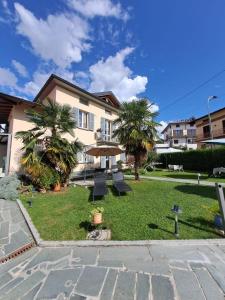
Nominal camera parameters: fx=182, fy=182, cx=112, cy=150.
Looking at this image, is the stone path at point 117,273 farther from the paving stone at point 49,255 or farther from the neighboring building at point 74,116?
the neighboring building at point 74,116

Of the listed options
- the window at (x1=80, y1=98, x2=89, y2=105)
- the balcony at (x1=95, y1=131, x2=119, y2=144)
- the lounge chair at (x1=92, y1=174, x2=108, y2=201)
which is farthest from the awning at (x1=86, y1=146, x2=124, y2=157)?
the window at (x1=80, y1=98, x2=89, y2=105)

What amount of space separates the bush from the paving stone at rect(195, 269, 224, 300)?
905cm

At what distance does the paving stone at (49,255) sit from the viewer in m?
3.84

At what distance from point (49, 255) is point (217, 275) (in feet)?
11.1

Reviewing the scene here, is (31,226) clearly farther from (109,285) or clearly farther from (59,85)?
(59,85)

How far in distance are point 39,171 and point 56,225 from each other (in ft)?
18.2

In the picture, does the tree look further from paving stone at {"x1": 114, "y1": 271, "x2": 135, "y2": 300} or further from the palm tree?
paving stone at {"x1": 114, "y1": 271, "x2": 135, "y2": 300}

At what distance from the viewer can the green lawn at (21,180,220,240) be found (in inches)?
197

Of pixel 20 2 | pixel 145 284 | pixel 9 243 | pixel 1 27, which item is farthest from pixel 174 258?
pixel 1 27

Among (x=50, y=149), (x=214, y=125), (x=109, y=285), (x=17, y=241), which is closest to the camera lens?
(x=109, y=285)

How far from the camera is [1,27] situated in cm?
1125

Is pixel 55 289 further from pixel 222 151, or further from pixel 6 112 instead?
pixel 222 151

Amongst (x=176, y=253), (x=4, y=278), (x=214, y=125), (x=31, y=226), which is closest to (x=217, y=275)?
(x=176, y=253)

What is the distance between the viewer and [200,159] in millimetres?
22266
